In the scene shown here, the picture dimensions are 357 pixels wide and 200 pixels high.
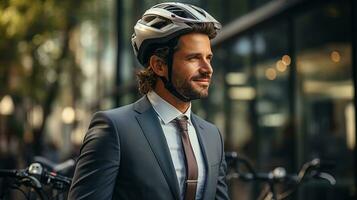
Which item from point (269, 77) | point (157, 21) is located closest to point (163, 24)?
point (157, 21)

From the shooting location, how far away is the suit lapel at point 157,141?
2768 millimetres

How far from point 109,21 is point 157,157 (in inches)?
970

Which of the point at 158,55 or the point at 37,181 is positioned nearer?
the point at 158,55

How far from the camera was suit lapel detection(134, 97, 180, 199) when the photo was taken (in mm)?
2768

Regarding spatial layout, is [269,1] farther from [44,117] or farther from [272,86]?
[44,117]

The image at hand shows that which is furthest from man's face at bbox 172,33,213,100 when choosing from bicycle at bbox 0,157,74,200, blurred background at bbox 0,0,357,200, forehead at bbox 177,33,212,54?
blurred background at bbox 0,0,357,200

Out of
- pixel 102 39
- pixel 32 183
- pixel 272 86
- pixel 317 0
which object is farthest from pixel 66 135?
pixel 32 183

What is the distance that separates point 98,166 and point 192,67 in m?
0.53

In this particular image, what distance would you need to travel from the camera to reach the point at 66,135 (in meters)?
44.4

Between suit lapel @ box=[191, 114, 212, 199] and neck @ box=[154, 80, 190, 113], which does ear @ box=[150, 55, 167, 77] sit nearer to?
neck @ box=[154, 80, 190, 113]

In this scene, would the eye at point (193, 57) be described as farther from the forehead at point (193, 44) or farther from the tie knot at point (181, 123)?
the tie knot at point (181, 123)

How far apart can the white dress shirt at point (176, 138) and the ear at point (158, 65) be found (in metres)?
0.09

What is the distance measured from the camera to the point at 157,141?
2824 millimetres

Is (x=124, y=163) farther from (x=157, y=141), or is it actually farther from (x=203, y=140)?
(x=203, y=140)
